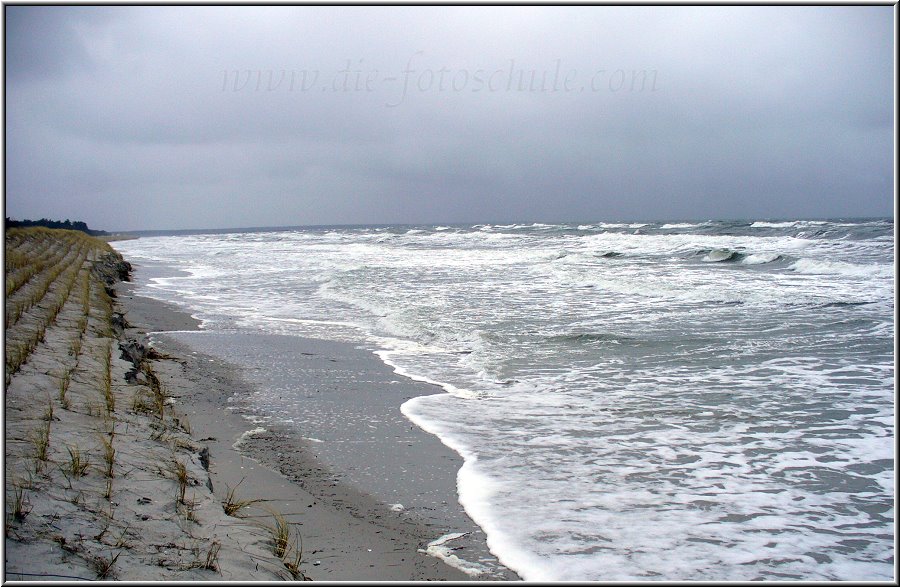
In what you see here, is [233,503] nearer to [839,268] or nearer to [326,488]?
[326,488]

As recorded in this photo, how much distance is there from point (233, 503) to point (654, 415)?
160 inches

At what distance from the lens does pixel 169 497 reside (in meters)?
3.58

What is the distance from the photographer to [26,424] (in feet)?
14.1

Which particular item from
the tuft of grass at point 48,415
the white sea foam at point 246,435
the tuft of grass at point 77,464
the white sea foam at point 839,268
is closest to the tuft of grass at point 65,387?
the tuft of grass at point 48,415

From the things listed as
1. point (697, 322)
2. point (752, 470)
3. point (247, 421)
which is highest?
point (697, 322)

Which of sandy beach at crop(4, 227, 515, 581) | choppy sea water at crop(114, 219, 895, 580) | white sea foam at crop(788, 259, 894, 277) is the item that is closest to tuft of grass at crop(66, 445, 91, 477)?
sandy beach at crop(4, 227, 515, 581)

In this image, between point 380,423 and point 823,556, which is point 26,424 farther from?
point 823,556

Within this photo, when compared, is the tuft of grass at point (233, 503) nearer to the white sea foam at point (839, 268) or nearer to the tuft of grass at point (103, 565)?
the tuft of grass at point (103, 565)

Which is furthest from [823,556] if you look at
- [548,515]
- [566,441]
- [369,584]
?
[369,584]

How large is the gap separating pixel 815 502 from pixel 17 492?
4.96 m

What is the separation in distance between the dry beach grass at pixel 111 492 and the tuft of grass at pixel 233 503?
17mm

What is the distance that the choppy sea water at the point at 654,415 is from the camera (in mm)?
3623

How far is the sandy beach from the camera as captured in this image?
2.93 m

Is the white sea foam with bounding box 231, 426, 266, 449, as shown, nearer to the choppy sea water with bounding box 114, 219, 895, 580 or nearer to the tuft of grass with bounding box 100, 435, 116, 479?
the tuft of grass with bounding box 100, 435, 116, 479
